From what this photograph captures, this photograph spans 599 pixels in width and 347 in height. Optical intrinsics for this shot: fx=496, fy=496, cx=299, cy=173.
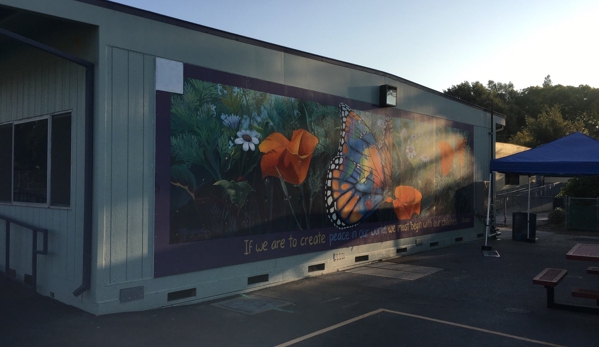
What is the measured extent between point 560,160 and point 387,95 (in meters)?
4.46

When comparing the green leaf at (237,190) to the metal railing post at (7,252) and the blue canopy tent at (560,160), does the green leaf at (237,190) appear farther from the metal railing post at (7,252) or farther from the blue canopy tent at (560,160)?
the blue canopy tent at (560,160)

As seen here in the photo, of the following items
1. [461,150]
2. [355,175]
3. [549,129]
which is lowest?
[355,175]

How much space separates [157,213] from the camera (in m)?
7.27

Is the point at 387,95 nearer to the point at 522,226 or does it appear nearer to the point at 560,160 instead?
the point at 560,160

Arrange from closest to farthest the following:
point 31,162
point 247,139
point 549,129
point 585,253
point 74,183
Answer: point 74,183 → point 585,253 → point 31,162 → point 247,139 → point 549,129

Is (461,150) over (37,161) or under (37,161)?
over

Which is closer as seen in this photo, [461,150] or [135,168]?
[135,168]

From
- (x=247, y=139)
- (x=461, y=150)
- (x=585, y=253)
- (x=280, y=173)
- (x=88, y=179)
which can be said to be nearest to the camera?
(x=88, y=179)

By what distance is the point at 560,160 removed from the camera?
11906 millimetres

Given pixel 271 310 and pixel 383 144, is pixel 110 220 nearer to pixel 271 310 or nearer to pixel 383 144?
pixel 271 310

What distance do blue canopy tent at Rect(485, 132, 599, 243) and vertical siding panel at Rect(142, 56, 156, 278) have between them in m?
9.37

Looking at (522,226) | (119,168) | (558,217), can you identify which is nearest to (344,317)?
(119,168)

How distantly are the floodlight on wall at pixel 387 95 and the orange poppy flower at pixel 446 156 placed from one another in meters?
3.16

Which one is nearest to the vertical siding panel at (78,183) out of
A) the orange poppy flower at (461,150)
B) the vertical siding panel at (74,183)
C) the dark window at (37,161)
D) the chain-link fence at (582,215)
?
the vertical siding panel at (74,183)
